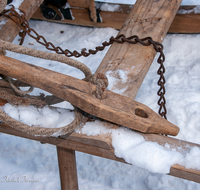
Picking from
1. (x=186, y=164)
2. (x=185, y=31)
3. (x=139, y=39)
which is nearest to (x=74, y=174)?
(x=186, y=164)

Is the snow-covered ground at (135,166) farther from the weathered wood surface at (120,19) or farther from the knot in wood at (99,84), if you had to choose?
the knot in wood at (99,84)

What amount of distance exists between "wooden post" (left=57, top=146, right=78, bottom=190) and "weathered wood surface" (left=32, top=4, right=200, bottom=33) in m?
2.10

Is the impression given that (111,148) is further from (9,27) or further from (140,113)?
(9,27)

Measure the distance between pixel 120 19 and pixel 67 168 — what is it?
7.32 ft

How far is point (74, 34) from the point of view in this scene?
3.51m

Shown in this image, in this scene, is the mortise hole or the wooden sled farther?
the wooden sled

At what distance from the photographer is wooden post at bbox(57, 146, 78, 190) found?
138cm

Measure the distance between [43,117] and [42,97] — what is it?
14 centimetres

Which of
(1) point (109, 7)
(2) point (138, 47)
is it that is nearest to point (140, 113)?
(2) point (138, 47)

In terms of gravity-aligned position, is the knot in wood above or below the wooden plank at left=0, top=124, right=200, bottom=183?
above

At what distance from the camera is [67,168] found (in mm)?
1448

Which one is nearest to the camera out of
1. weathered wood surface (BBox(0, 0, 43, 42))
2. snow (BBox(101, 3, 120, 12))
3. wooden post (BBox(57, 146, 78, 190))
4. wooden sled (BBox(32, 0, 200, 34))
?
wooden post (BBox(57, 146, 78, 190))

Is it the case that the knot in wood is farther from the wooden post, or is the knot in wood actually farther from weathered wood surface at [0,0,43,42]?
weathered wood surface at [0,0,43,42]

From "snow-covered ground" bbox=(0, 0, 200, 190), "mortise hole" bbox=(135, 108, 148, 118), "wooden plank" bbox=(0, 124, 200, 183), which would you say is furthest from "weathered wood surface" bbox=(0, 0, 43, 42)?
"mortise hole" bbox=(135, 108, 148, 118)
